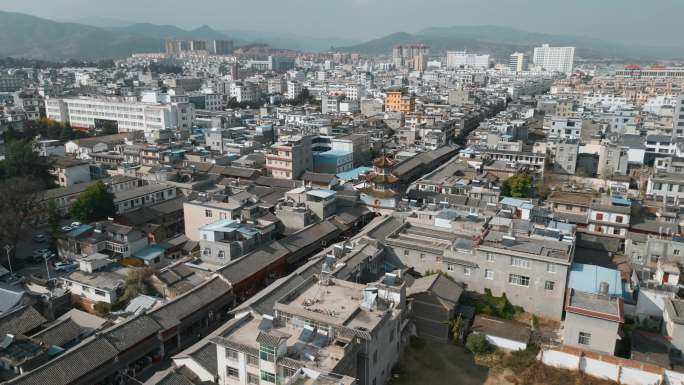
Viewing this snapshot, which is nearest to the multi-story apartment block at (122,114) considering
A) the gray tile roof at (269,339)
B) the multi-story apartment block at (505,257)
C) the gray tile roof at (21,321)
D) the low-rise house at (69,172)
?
the low-rise house at (69,172)

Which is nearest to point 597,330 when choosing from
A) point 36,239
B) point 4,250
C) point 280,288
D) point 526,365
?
point 526,365

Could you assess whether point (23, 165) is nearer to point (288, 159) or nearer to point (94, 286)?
point (288, 159)

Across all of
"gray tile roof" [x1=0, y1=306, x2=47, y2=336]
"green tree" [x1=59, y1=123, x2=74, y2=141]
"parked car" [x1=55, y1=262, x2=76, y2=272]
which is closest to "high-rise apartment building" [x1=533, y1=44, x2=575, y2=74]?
"green tree" [x1=59, y1=123, x2=74, y2=141]

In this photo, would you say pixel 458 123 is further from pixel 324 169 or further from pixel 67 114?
pixel 67 114

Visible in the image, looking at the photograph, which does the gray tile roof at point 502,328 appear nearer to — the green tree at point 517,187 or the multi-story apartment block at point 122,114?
the green tree at point 517,187

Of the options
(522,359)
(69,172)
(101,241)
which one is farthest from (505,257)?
(69,172)

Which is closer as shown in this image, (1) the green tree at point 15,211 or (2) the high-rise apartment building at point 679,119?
(1) the green tree at point 15,211

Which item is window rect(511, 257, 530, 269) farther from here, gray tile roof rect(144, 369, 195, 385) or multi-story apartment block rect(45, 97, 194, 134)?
multi-story apartment block rect(45, 97, 194, 134)
